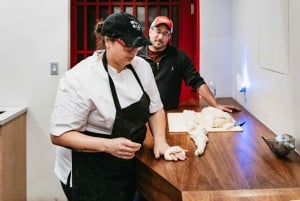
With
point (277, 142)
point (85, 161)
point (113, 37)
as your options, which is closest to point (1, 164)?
point (85, 161)

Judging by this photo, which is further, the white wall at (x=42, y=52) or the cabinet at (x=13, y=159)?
the white wall at (x=42, y=52)

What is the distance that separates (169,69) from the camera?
8.68 ft

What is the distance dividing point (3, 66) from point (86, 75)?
61.8 inches

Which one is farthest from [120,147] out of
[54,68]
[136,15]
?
[136,15]

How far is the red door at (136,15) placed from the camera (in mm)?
3195

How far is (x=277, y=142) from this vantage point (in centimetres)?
153

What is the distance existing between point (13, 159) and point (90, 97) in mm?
1436

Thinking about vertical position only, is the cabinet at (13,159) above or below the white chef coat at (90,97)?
below

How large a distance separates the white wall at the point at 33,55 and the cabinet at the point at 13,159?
3.8 inches

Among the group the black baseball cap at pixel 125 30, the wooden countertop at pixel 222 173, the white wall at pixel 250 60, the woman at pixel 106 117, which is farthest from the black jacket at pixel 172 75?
the black baseball cap at pixel 125 30

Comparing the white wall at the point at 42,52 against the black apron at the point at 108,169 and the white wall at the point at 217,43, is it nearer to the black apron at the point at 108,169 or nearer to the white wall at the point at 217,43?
the white wall at the point at 217,43

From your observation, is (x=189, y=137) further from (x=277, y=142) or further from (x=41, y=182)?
(x=41, y=182)

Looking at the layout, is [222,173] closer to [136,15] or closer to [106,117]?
[106,117]

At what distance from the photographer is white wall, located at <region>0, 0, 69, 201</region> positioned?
9.09 feet
